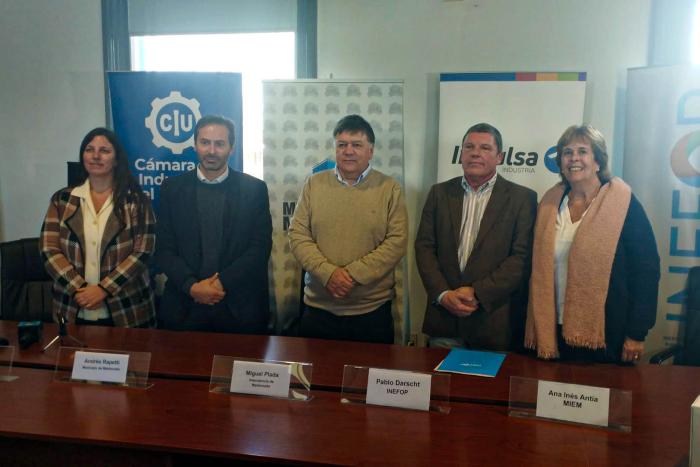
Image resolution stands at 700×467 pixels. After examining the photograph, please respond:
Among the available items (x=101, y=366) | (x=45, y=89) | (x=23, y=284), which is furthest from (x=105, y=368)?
(x=45, y=89)

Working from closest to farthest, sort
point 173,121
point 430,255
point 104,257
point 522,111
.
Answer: point 430,255 → point 104,257 → point 522,111 → point 173,121

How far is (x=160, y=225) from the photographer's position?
278cm

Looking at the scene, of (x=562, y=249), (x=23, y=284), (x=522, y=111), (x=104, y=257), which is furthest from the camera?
(x=522, y=111)

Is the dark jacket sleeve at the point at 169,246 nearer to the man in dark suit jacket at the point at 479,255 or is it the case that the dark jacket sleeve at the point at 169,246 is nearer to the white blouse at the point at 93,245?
the white blouse at the point at 93,245

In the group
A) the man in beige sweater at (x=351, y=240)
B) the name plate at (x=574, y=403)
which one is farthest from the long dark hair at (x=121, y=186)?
the name plate at (x=574, y=403)

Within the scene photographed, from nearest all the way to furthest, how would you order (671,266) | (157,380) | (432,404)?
(432,404) → (157,380) → (671,266)

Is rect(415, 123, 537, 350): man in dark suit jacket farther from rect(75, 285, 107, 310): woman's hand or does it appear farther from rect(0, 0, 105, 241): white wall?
rect(0, 0, 105, 241): white wall

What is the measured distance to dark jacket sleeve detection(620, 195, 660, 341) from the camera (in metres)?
2.19

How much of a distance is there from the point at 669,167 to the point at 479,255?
1.38 metres

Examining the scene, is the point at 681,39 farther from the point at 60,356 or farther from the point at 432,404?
the point at 60,356

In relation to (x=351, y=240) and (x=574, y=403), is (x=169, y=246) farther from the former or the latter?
(x=574, y=403)

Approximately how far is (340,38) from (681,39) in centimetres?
203

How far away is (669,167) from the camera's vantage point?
10.0ft

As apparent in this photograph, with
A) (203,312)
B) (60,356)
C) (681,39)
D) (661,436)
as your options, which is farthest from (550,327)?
(681,39)
